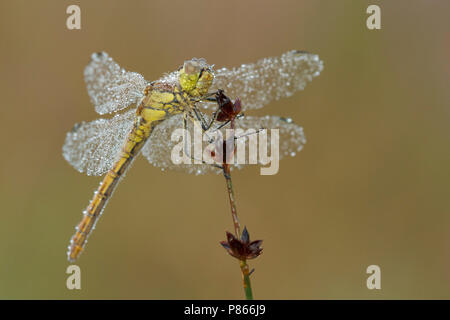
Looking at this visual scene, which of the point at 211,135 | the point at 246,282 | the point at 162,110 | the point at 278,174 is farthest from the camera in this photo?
the point at 278,174

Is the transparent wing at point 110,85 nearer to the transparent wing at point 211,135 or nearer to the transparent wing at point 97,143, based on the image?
the transparent wing at point 97,143

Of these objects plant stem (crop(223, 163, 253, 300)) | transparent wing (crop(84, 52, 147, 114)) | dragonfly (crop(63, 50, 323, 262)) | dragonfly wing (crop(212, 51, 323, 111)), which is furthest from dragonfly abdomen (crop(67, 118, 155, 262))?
plant stem (crop(223, 163, 253, 300))

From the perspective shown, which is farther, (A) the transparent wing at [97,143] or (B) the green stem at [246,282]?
(A) the transparent wing at [97,143]

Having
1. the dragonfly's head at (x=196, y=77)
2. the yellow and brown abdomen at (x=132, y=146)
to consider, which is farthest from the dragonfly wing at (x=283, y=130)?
the yellow and brown abdomen at (x=132, y=146)

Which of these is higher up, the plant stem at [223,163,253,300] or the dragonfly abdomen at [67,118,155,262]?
the dragonfly abdomen at [67,118,155,262]

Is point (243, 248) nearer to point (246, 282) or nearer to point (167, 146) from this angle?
point (246, 282)

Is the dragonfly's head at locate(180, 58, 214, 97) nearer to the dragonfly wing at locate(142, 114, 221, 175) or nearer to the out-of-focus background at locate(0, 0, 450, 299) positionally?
the dragonfly wing at locate(142, 114, 221, 175)

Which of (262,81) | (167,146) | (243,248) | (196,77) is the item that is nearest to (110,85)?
(167,146)
